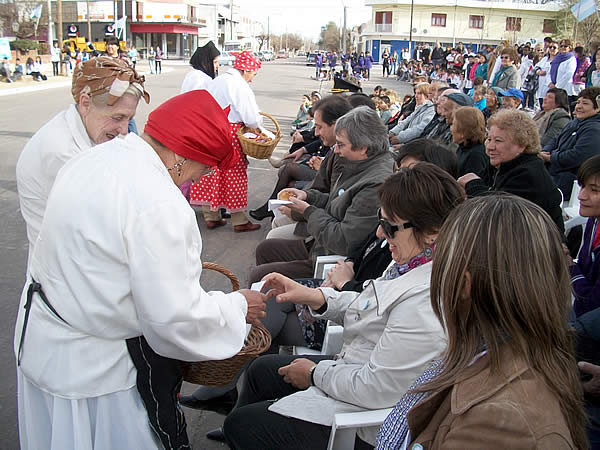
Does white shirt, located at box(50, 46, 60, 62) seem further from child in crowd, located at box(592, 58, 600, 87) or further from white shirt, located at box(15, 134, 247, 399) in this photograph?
white shirt, located at box(15, 134, 247, 399)

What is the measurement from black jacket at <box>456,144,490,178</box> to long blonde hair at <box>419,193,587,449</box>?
400cm

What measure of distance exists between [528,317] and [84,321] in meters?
1.33

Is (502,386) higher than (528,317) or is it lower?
lower

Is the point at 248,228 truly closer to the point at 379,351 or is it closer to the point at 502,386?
the point at 379,351

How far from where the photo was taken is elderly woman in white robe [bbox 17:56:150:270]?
2627 mm

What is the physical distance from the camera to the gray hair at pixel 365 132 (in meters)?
3.86

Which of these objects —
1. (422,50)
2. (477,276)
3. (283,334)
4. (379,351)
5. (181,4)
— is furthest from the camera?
(181,4)

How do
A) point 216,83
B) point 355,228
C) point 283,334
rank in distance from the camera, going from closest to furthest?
1. point 283,334
2. point 355,228
3. point 216,83

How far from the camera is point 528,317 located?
1256 millimetres

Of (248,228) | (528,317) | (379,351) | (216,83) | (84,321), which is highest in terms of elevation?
(216,83)

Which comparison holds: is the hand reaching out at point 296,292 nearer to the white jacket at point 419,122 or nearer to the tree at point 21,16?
the white jacket at point 419,122

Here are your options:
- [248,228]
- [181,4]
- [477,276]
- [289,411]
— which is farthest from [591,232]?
[181,4]

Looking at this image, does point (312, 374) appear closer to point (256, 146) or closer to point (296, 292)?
point (296, 292)

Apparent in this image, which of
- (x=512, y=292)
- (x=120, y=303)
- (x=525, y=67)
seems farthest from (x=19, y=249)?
(x=525, y=67)
